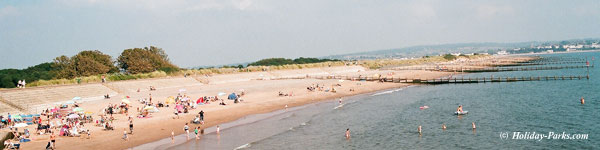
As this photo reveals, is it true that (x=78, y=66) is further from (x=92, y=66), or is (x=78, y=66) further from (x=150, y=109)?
(x=150, y=109)

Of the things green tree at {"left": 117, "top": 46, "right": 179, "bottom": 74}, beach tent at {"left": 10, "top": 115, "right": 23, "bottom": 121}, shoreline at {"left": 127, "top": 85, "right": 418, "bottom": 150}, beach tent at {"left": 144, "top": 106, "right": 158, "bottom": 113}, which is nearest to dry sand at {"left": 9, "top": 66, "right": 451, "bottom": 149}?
beach tent at {"left": 144, "top": 106, "right": 158, "bottom": 113}

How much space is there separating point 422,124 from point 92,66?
65.9m

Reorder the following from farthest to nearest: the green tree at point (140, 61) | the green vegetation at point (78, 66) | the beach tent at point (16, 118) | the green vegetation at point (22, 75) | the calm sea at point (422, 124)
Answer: the green tree at point (140, 61) < the green vegetation at point (78, 66) < the green vegetation at point (22, 75) < the beach tent at point (16, 118) < the calm sea at point (422, 124)

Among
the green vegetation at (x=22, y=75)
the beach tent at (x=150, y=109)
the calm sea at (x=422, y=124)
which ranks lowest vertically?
the calm sea at (x=422, y=124)

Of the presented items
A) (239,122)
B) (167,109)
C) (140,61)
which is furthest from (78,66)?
(239,122)

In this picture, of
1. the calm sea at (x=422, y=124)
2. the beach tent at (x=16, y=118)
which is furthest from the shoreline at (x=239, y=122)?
the beach tent at (x=16, y=118)

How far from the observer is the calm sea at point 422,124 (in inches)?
1026

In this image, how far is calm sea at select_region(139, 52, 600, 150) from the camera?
85.5ft

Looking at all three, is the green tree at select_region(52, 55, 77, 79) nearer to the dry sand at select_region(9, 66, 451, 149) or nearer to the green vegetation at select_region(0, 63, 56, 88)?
the green vegetation at select_region(0, 63, 56, 88)

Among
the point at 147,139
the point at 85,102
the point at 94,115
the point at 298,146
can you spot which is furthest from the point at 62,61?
the point at 298,146

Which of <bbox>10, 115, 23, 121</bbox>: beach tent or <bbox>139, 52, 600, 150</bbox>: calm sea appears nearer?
<bbox>139, 52, 600, 150</bbox>: calm sea

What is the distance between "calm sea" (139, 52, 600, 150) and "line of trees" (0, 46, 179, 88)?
51711mm

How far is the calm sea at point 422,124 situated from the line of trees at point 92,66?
5171 cm

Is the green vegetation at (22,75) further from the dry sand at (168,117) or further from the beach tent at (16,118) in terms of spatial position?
the beach tent at (16,118)
